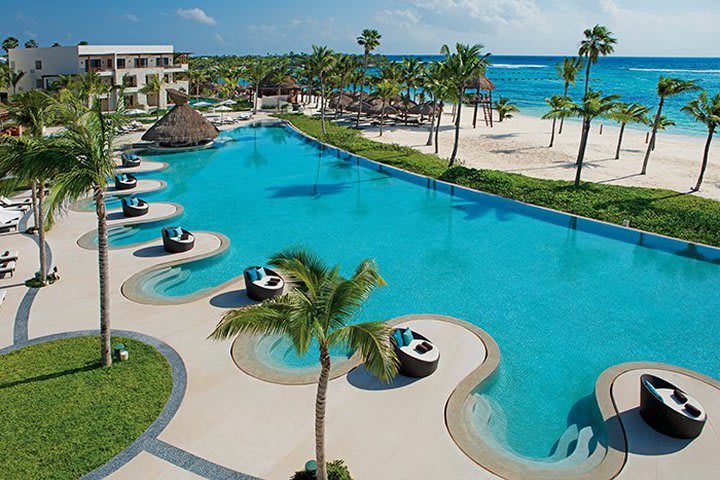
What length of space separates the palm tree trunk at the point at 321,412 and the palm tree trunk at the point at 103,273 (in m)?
5.62

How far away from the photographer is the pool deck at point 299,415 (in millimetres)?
9438

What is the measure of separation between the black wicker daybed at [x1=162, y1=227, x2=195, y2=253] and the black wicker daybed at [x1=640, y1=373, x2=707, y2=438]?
49.1 feet

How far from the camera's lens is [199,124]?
38.1 m

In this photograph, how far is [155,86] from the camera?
175 ft

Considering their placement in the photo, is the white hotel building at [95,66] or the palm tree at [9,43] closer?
the white hotel building at [95,66]

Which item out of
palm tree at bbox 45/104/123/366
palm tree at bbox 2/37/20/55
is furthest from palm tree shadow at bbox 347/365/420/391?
palm tree at bbox 2/37/20/55

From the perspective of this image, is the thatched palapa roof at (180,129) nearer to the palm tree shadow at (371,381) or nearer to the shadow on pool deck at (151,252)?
the shadow on pool deck at (151,252)

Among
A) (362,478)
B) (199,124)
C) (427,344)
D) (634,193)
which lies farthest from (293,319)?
(199,124)

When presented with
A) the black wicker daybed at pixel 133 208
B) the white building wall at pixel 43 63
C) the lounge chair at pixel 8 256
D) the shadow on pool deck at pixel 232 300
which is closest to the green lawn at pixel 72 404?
the shadow on pool deck at pixel 232 300

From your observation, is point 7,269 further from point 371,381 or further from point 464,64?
point 464,64

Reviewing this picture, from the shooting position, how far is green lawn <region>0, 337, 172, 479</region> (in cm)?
919

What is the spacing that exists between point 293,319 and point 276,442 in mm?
4076

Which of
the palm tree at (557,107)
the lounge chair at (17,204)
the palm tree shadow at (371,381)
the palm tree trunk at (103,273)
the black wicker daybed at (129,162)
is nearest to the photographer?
the palm tree trunk at (103,273)

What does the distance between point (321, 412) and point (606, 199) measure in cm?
2235
